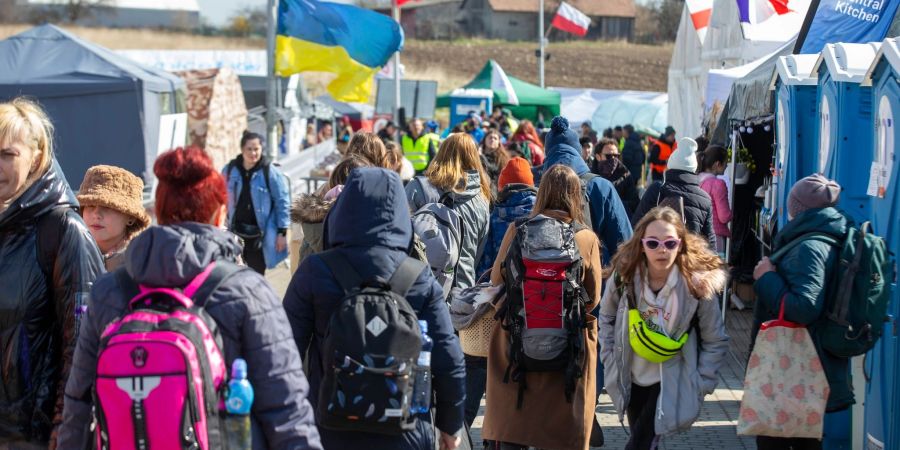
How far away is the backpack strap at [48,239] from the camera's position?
3.50 meters

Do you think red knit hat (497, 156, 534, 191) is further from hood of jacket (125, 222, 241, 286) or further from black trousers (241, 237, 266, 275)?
hood of jacket (125, 222, 241, 286)

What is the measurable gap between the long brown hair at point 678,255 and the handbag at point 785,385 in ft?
1.35

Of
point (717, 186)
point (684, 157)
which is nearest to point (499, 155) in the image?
point (717, 186)

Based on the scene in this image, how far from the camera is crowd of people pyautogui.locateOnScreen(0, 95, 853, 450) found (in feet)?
9.52

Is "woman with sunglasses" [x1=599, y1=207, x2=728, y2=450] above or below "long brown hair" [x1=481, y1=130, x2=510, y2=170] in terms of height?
below

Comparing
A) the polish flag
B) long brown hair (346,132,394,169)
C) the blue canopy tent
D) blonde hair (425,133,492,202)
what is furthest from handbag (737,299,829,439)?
the polish flag

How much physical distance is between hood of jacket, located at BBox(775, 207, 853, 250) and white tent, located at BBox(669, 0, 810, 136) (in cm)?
980

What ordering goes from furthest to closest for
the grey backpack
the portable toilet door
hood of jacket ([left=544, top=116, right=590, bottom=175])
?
hood of jacket ([left=544, top=116, right=590, bottom=175]) < the portable toilet door < the grey backpack

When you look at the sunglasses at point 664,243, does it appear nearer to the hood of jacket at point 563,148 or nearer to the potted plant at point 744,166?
the hood of jacket at point 563,148

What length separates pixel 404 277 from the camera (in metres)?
3.80

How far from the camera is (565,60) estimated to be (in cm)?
7912

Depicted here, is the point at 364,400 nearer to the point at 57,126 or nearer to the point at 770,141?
the point at 770,141

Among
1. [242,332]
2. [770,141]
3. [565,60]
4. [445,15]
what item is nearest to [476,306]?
[242,332]

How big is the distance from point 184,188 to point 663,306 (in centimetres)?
283
